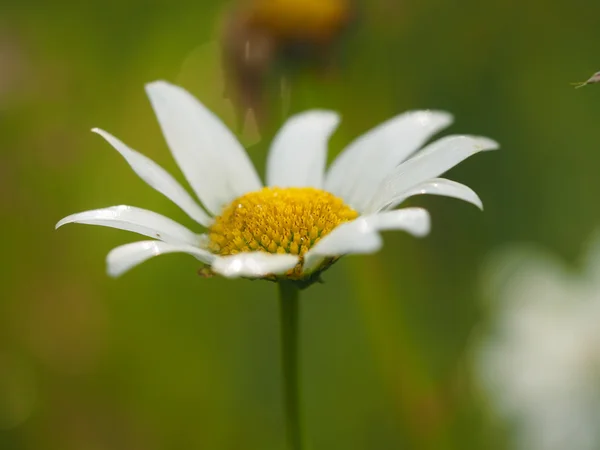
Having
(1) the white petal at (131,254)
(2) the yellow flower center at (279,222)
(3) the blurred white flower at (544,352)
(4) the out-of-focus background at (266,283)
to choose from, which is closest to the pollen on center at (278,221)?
(2) the yellow flower center at (279,222)

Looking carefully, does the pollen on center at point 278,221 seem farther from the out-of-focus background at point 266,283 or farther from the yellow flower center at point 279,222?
the out-of-focus background at point 266,283

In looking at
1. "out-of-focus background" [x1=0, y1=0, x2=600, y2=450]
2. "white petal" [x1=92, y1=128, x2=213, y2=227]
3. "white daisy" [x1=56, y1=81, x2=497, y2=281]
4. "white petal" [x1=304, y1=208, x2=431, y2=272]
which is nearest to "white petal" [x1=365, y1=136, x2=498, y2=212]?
"white daisy" [x1=56, y1=81, x2=497, y2=281]

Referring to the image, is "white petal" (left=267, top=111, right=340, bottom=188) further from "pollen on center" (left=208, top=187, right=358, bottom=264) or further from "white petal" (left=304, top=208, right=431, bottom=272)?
"white petal" (left=304, top=208, right=431, bottom=272)

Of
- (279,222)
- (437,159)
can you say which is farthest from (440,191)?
(279,222)

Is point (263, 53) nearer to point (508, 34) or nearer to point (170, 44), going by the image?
point (170, 44)

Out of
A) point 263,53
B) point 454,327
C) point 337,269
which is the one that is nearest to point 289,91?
point 263,53

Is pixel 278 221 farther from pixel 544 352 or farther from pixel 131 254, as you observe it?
pixel 544 352
